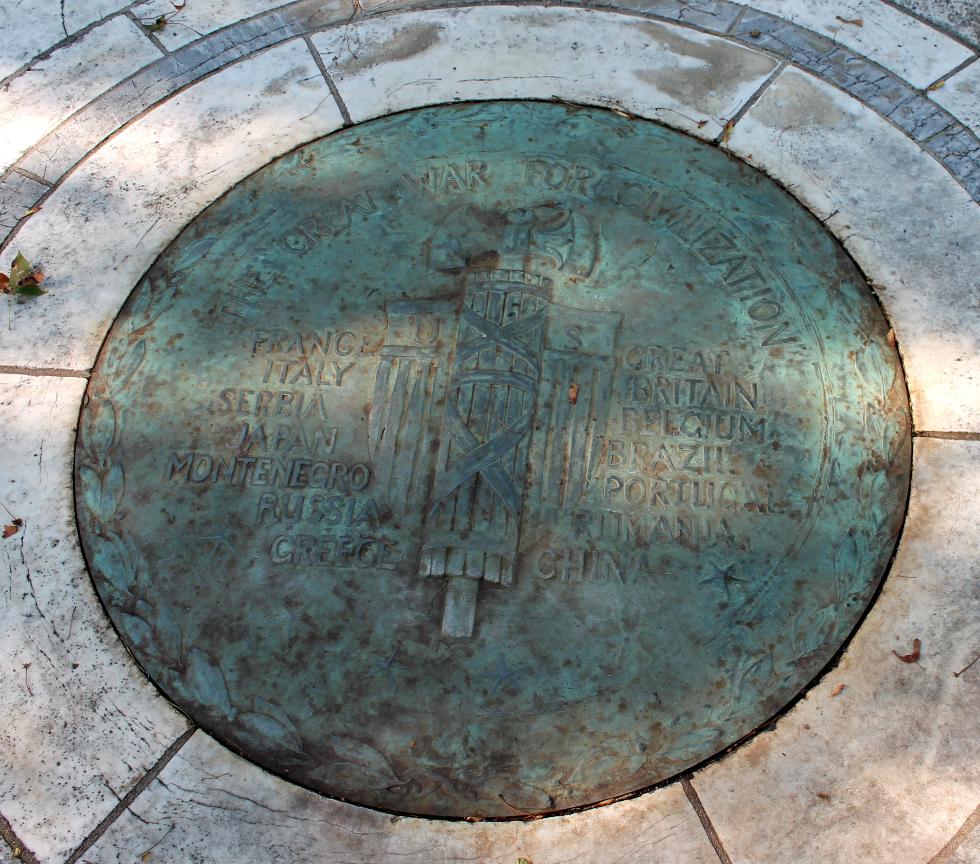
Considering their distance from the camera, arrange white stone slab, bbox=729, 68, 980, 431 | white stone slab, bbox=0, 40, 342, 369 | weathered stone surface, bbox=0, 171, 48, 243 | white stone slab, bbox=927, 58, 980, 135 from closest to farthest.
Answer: white stone slab, bbox=729, 68, 980, 431 → white stone slab, bbox=0, 40, 342, 369 → weathered stone surface, bbox=0, 171, 48, 243 → white stone slab, bbox=927, 58, 980, 135

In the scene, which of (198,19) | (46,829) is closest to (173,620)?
(46,829)

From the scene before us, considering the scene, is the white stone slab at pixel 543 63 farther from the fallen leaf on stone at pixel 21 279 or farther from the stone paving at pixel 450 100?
the fallen leaf on stone at pixel 21 279

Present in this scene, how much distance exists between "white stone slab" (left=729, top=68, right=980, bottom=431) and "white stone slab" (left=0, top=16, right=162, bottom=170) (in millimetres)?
2296

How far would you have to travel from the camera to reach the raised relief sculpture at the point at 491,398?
7.16ft

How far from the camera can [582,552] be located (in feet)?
7.14

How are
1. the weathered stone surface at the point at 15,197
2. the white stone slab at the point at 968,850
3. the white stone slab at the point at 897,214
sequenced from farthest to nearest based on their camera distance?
the weathered stone surface at the point at 15,197, the white stone slab at the point at 897,214, the white stone slab at the point at 968,850

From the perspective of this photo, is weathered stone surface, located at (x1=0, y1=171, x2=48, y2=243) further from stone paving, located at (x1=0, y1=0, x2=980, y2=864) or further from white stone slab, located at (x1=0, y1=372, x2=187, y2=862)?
white stone slab, located at (x1=0, y1=372, x2=187, y2=862)

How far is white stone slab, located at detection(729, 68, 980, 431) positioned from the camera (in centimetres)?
252

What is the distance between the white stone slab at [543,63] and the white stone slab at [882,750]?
67.1 inches

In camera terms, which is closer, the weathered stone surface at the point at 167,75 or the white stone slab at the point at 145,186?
the white stone slab at the point at 145,186

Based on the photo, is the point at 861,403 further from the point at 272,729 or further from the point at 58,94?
the point at 58,94

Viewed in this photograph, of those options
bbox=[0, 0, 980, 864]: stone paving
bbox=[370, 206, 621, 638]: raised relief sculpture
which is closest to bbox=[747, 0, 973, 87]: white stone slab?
bbox=[0, 0, 980, 864]: stone paving

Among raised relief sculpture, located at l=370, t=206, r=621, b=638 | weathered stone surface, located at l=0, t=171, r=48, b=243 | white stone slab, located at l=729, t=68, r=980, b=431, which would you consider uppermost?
white stone slab, located at l=729, t=68, r=980, b=431

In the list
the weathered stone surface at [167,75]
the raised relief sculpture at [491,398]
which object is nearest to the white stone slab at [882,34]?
the raised relief sculpture at [491,398]
